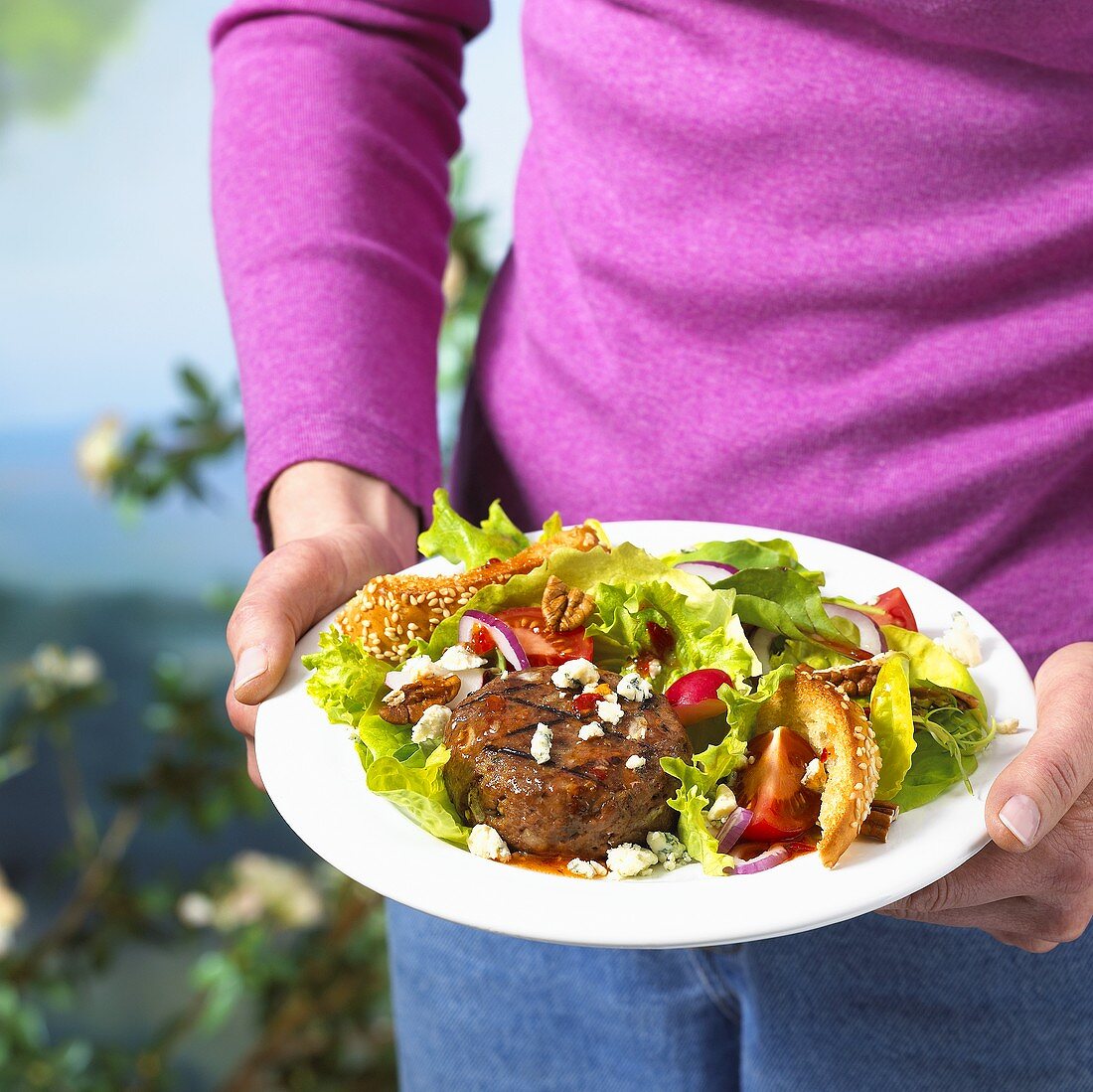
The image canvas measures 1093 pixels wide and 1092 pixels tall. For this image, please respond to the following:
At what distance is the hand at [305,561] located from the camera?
1382mm

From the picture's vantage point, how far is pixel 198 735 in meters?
3.49

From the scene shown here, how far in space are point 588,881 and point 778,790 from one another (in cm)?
23

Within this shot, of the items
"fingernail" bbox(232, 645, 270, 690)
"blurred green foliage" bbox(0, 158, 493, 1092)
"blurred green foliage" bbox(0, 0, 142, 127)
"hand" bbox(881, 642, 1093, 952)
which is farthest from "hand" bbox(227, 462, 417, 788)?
"blurred green foliage" bbox(0, 0, 142, 127)

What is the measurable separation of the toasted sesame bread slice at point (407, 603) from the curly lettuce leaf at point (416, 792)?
195 millimetres

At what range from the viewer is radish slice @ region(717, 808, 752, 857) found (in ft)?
3.86

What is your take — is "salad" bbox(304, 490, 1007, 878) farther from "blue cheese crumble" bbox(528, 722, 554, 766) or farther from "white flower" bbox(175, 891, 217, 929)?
"white flower" bbox(175, 891, 217, 929)

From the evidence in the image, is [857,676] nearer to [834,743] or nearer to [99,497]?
[834,743]

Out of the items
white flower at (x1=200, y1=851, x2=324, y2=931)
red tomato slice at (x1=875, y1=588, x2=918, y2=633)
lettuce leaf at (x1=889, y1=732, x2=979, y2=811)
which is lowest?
white flower at (x1=200, y1=851, x2=324, y2=931)

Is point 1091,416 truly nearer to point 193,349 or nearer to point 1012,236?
point 1012,236

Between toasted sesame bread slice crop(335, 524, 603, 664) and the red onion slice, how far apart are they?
1.46 feet

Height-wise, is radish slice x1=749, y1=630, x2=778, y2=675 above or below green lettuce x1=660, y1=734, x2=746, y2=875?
below

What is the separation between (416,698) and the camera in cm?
135

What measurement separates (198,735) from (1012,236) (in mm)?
2729

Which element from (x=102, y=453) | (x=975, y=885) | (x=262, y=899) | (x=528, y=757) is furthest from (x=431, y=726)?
(x=262, y=899)
